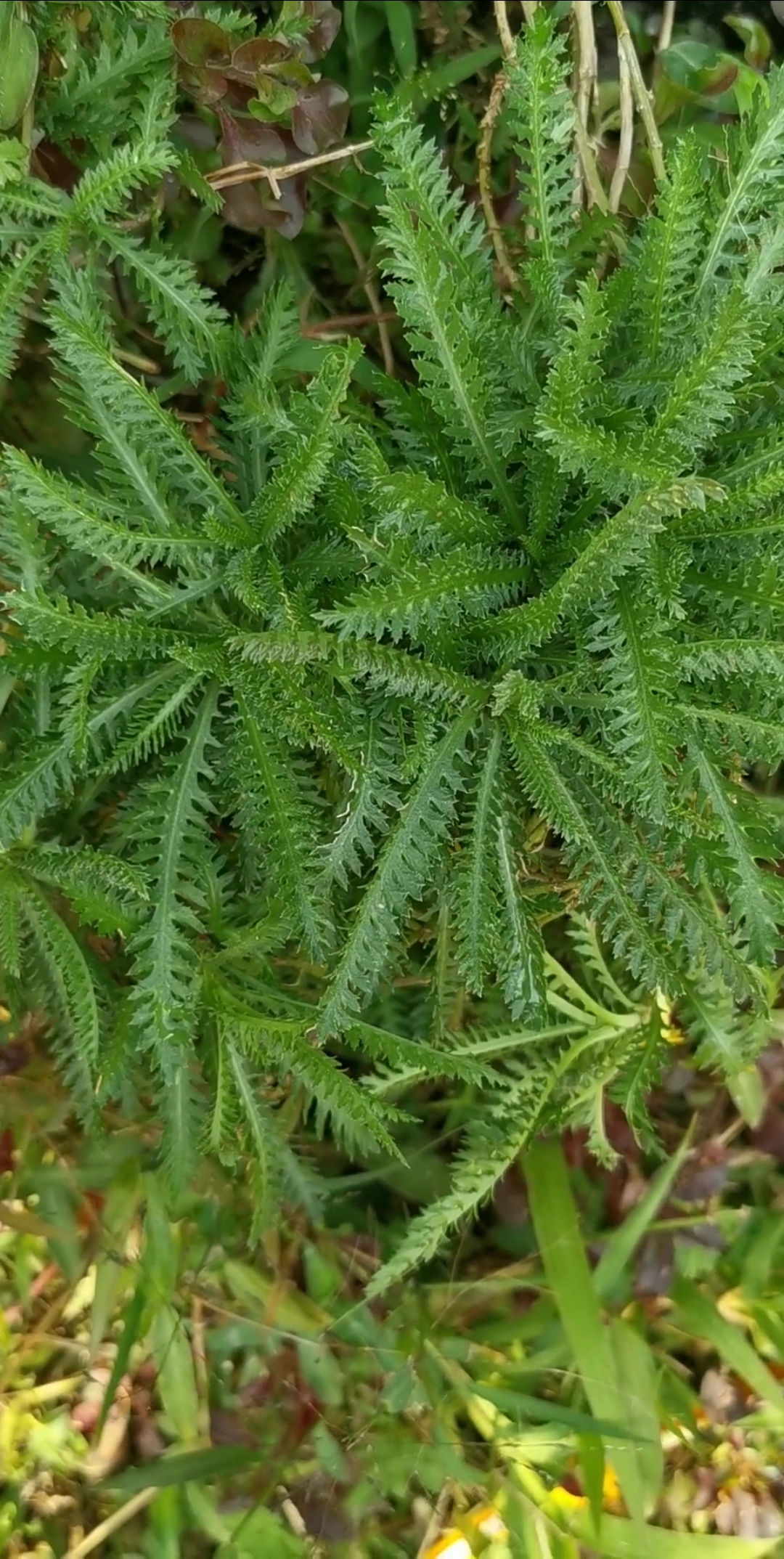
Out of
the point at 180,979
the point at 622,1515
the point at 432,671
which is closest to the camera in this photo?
the point at 432,671

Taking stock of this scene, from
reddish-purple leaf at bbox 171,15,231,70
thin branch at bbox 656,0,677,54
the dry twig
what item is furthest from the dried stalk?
reddish-purple leaf at bbox 171,15,231,70

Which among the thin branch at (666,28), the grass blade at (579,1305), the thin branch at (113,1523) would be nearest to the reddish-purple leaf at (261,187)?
the thin branch at (666,28)

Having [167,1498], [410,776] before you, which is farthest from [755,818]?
[167,1498]

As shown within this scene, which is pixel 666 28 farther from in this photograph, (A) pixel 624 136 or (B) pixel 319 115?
(B) pixel 319 115

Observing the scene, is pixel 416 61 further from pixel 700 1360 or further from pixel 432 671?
pixel 700 1360

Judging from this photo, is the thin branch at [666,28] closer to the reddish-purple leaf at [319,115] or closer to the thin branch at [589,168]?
the thin branch at [589,168]

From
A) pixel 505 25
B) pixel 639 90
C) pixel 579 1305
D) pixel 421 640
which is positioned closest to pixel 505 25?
pixel 505 25
